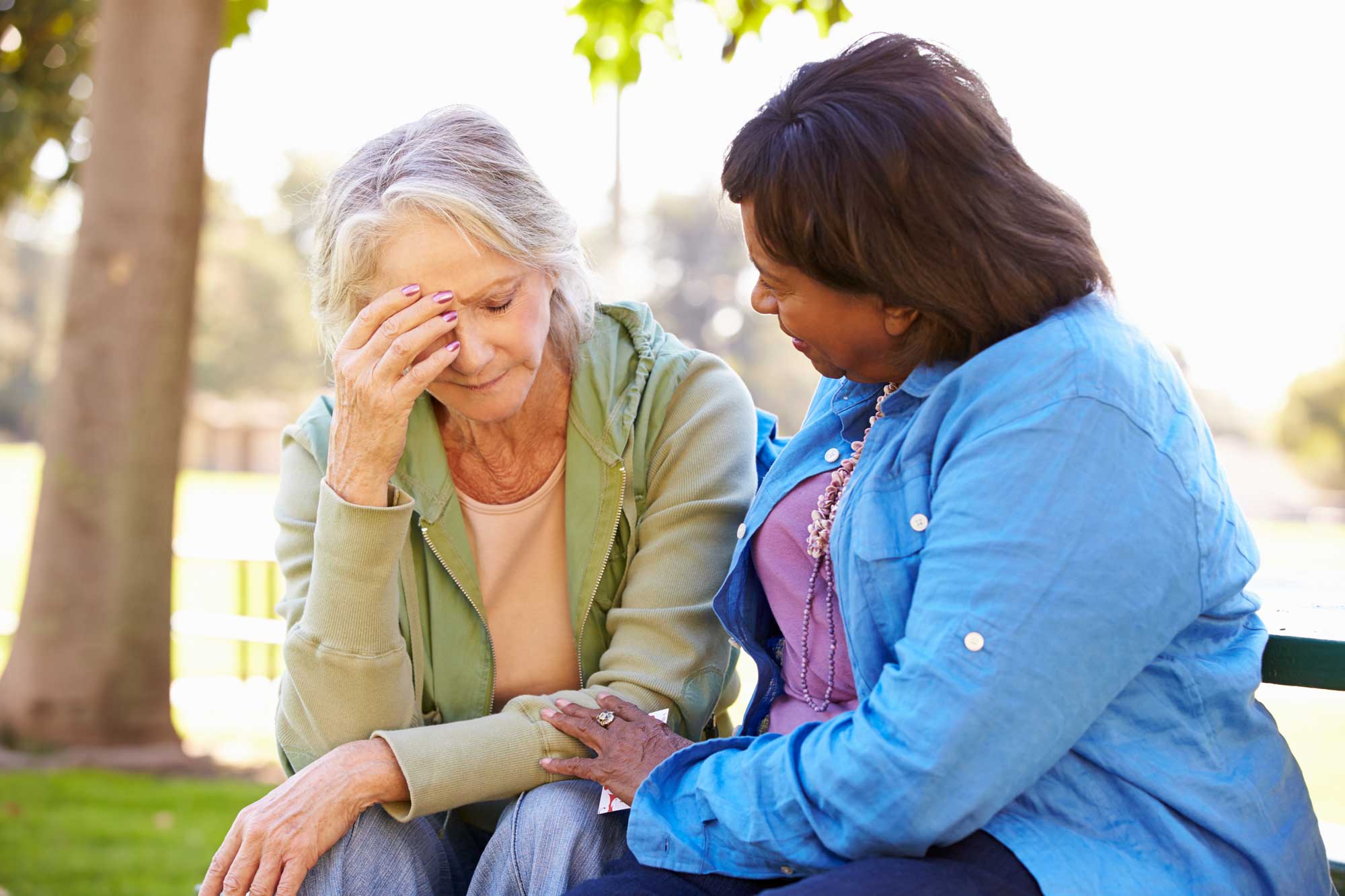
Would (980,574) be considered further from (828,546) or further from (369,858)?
(369,858)

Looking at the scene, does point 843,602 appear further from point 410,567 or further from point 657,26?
point 657,26

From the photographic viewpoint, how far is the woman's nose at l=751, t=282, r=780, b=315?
1.96 metres

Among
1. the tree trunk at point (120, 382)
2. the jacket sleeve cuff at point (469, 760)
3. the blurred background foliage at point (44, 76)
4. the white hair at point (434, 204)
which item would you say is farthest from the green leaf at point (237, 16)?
the jacket sleeve cuff at point (469, 760)

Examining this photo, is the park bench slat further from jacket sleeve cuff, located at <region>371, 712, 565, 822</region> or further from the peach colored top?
the peach colored top

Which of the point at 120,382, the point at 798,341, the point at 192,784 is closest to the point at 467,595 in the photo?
the point at 798,341

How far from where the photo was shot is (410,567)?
7.95 feet

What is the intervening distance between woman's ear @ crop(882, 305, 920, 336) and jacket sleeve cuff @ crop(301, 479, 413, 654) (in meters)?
0.89

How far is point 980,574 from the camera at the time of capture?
1.56 m

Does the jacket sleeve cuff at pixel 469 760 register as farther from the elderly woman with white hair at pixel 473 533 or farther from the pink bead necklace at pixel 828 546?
the pink bead necklace at pixel 828 546

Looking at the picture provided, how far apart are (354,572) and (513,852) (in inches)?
21.2

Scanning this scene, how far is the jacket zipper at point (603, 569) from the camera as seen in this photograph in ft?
8.07

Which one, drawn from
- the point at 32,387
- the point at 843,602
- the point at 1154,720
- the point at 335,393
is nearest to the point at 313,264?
the point at 335,393

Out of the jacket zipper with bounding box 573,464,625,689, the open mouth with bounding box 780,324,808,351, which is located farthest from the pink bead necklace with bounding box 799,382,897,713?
the jacket zipper with bounding box 573,464,625,689

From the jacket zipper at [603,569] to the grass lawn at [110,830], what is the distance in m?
2.93
